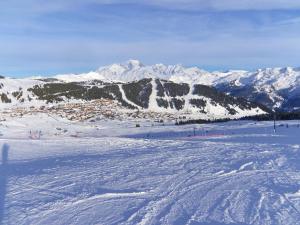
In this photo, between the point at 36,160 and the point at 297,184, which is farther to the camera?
the point at 36,160

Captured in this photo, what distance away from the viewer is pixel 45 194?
1775 centimetres

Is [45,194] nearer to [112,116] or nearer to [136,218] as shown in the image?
[136,218]

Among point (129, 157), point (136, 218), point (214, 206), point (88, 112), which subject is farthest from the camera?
point (88, 112)

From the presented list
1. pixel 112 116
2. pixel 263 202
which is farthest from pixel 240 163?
pixel 112 116

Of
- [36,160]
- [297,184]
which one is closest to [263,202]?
[297,184]

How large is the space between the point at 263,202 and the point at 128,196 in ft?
14.2

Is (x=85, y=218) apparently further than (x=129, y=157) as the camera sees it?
No

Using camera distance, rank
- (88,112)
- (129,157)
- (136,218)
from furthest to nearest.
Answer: (88,112) → (129,157) → (136,218)

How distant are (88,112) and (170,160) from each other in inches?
6418

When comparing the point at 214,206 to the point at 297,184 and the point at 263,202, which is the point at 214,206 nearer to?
the point at 263,202

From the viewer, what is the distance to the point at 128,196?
17109 millimetres

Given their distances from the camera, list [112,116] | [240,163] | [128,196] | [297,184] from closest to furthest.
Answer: [128,196]
[297,184]
[240,163]
[112,116]

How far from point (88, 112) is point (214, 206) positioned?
572ft

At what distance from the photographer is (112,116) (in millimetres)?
176000
